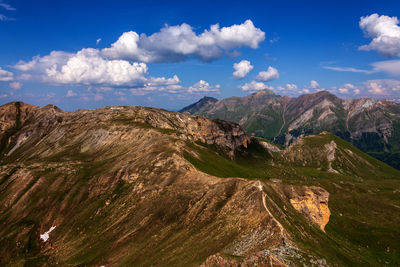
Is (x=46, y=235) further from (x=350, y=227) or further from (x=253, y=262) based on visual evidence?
(x=350, y=227)

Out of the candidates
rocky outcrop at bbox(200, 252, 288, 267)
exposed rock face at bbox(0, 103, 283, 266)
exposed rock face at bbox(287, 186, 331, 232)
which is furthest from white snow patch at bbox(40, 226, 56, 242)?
exposed rock face at bbox(287, 186, 331, 232)

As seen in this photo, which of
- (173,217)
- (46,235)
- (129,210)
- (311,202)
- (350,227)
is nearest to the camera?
(173,217)

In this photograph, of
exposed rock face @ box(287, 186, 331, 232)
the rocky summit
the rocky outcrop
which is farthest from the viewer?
exposed rock face @ box(287, 186, 331, 232)

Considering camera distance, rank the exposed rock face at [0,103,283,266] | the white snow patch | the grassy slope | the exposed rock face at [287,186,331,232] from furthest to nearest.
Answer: the white snow patch, the exposed rock face at [287,186,331,232], the exposed rock face at [0,103,283,266], the grassy slope

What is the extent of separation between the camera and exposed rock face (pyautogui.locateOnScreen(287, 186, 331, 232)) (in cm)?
10541

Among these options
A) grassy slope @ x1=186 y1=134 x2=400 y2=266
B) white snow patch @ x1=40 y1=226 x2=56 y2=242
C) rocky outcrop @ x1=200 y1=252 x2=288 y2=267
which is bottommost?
white snow patch @ x1=40 y1=226 x2=56 y2=242

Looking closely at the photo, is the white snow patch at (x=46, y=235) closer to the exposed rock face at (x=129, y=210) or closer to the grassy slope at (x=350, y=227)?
the exposed rock face at (x=129, y=210)

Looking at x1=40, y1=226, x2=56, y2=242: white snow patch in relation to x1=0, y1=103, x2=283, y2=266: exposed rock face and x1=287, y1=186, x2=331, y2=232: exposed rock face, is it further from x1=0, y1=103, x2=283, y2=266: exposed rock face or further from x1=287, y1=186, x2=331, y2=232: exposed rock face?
x1=287, y1=186, x2=331, y2=232: exposed rock face

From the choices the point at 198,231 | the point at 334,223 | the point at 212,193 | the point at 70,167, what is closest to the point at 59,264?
→ the point at 198,231

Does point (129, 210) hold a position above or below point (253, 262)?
below

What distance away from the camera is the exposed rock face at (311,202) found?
346 feet

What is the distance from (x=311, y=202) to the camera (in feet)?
359

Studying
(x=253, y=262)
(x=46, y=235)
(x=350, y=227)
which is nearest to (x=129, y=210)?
(x=46, y=235)

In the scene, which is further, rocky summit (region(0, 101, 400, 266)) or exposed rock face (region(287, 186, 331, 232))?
exposed rock face (region(287, 186, 331, 232))
